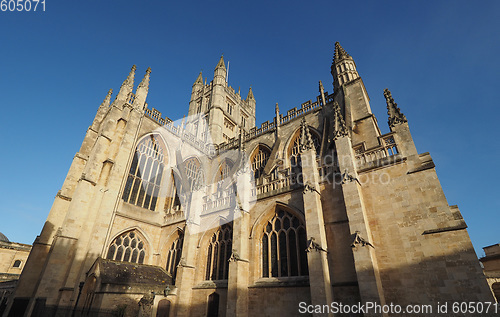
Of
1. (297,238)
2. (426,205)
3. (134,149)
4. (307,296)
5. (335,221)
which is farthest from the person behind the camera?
(134,149)

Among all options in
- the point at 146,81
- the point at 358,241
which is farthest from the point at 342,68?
the point at 146,81

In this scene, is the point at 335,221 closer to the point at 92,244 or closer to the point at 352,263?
the point at 352,263

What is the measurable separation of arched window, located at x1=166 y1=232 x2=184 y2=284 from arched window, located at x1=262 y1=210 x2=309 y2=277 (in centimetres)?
685

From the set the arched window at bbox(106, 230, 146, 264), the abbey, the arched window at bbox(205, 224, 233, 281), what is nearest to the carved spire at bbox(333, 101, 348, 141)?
the abbey

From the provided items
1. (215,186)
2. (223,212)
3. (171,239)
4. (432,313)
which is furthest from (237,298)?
(215,186)

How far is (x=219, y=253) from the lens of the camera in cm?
1302

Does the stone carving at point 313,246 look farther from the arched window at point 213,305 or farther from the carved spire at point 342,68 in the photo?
the carved spire at point 342,68

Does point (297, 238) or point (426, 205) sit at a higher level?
point (426, 205)

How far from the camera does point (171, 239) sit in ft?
53.6

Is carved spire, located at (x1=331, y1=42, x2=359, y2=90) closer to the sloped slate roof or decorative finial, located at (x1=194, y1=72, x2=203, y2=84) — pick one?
the sloped slate roof

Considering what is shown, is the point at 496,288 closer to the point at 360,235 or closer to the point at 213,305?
the point at 360,235

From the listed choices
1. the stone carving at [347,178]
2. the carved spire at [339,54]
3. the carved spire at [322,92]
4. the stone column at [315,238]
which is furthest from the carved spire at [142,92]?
the stone carving at [347,178]

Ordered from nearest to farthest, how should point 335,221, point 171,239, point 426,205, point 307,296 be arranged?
point 426,205 → point 307,296 → point 335,221 → point 171,239

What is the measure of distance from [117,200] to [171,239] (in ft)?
14.1
